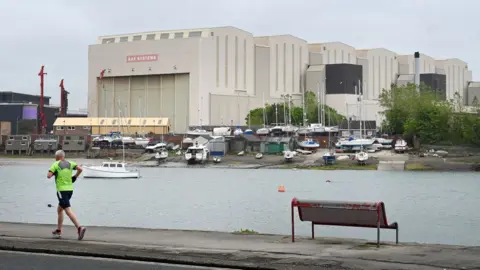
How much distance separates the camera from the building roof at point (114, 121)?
6895 inches

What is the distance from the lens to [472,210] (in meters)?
53.9

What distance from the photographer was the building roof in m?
175

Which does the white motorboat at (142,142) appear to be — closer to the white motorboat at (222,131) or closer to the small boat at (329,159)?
the white motorboat at (222,131)

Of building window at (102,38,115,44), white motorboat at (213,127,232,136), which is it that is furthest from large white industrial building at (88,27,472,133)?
white motorboat at (213,127,232,136)

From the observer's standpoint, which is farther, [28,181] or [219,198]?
[28,181]

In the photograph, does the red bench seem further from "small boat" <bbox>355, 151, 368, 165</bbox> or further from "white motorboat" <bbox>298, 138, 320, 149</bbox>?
"white motorboat" <bbox>298, 138, 320, 149</bbox>

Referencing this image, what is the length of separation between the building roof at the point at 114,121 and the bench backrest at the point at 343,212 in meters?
153

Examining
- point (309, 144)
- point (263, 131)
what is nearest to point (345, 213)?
point (309, 144)

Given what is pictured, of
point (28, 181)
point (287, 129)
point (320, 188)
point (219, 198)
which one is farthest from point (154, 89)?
point (219, 198)

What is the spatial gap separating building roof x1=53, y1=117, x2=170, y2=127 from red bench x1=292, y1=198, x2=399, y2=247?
503ft

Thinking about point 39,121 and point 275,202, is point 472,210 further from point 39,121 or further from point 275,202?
point 39,121

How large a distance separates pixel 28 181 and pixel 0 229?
2921 inches

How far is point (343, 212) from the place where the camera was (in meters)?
20.5

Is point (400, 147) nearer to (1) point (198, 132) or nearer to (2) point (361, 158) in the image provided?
(2) point (361, 158)
